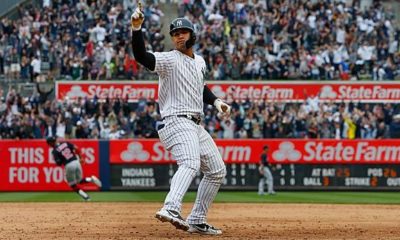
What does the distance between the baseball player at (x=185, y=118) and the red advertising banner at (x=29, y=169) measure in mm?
15423

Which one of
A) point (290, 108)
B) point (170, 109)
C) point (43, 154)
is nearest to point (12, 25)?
point (43, 154)

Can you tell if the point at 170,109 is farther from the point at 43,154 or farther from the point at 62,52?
the point at 62,52

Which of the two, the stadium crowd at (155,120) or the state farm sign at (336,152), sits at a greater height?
the stadium crowd at (155,120)

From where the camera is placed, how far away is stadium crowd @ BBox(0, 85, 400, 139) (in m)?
28.4

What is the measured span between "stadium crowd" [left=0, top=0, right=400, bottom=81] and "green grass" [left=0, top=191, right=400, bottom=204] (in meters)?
6.58

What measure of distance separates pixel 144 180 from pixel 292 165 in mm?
4368

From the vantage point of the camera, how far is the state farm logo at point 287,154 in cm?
2661

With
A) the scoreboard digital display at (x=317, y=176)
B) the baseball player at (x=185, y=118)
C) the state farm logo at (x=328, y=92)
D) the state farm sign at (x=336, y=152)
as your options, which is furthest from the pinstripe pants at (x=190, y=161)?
the state farm logo at (x=328, y=92)

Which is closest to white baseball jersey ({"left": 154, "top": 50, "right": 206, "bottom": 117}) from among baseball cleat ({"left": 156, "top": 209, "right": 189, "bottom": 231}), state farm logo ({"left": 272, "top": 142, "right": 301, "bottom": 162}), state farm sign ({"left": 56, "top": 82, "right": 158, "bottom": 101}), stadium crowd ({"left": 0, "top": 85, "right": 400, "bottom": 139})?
baseball cleat ({"left": 156, "top": 209, "right": 189, "bottom": 231})

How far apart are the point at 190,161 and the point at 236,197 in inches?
514

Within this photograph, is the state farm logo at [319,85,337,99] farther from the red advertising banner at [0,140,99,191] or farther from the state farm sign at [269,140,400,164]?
the red advertising banner at [0,140,99,191]

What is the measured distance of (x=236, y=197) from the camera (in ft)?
76.8

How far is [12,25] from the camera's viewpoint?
108ft

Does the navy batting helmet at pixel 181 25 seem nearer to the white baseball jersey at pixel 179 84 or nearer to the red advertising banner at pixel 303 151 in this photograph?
the white baseball jersey at pixel 179 84
